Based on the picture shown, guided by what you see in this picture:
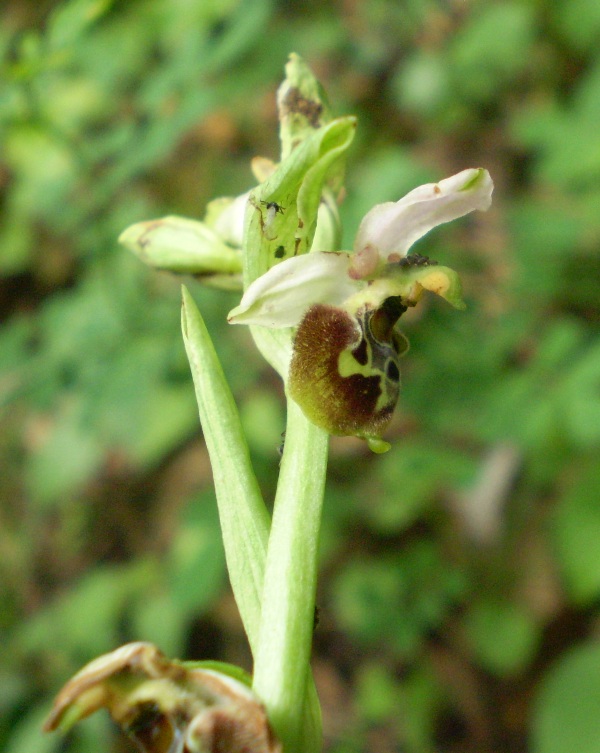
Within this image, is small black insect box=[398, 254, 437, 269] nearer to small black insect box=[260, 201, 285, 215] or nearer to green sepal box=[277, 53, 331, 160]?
small black insect box=[260, 201, 285, 215]

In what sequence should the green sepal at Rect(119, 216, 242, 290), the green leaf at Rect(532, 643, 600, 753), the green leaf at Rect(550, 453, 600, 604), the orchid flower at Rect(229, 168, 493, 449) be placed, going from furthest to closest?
the green leaf at Rect(550, 453, 600, 604)
the green leaf at Rect(532, 643, 600, 753)
the green sepal at Rect(119, 216, 242, 290)
the orchid flower at Rect(229, 168, 493, 449)

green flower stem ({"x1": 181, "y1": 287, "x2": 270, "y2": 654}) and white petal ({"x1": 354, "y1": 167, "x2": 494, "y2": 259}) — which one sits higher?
white petal ({"x1": 354, "y1": 167, "x2": 494, "y2": 259})

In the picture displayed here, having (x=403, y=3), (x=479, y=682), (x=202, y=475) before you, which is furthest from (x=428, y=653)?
(x=403, y=3)

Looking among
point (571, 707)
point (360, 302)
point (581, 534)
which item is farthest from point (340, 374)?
point (571, 707)

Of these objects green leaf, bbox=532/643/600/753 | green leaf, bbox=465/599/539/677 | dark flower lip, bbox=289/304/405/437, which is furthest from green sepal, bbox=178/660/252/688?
green leaf, bbox=465/599/539/677

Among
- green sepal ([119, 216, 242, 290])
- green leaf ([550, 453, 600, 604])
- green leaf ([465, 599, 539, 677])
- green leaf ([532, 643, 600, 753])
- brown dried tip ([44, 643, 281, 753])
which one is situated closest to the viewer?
brown dried tip ([44, 643, 281, 753])

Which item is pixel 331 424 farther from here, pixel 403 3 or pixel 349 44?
pixel 349 44

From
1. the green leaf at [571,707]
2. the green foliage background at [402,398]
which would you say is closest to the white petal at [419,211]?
the green foliage background at [402,398]

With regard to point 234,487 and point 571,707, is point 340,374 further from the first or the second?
point 571,707
